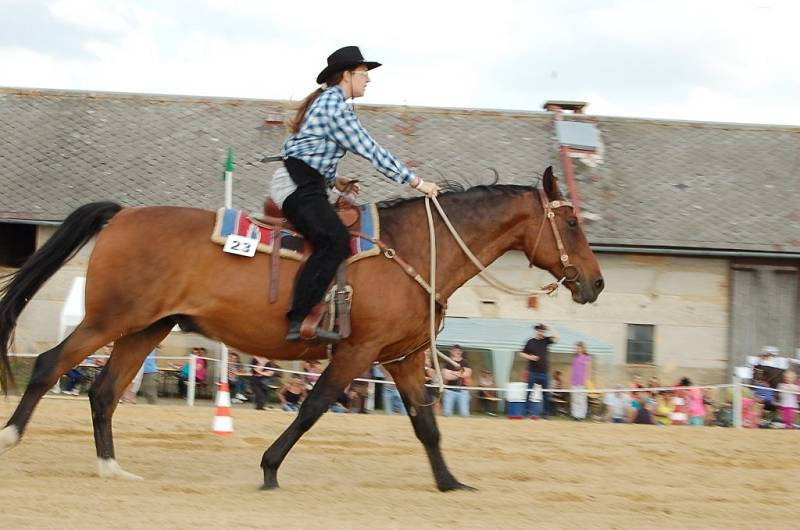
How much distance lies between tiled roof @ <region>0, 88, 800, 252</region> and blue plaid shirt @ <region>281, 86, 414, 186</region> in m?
13.5

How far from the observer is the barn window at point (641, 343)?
68.0ft

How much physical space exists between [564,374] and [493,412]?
8.48ft

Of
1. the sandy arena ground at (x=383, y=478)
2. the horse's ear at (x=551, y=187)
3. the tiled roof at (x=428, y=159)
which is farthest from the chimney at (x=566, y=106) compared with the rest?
the horse's ear at (x=551, y=187)

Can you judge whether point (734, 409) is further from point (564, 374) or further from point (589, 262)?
point (589, 262)

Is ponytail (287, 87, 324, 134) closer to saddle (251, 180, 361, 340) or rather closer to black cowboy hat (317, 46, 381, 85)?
black cowboy hat (317, 46, 381, 85)

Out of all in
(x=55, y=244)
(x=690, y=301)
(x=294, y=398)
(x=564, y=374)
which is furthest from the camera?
(x=690, y=301)

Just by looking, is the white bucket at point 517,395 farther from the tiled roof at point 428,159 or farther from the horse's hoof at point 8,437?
the horse's hoof at point 8,437

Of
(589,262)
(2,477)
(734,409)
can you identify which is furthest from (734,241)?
(2,477)

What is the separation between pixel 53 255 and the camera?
7891 millimetres

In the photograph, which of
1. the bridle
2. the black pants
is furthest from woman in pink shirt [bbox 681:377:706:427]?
the black pants

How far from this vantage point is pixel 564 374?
19531 mm

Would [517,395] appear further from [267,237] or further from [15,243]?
[15,243]

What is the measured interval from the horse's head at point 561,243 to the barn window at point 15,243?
15.6 meters

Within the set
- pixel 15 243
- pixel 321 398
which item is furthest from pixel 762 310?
pixel 321 398
